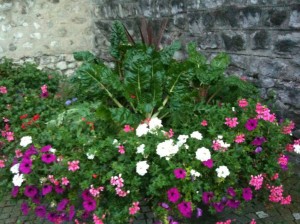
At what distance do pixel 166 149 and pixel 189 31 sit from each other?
244 cm

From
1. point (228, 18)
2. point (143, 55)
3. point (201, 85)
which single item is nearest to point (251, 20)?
point (228, 18)

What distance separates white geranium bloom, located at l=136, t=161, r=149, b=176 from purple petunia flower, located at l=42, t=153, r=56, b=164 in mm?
563

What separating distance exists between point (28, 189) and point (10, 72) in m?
2.89

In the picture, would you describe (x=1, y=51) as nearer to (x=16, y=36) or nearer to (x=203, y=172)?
(x=16, y=36)

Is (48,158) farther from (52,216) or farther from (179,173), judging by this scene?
(179,173)

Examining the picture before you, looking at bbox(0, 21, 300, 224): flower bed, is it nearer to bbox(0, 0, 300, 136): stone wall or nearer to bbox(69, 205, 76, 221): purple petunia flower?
bbox(69, 205, 76, 221): purple petunia flower

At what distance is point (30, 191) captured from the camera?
7.50ft

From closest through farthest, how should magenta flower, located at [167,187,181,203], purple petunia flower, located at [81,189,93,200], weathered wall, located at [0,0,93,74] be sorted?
magenta flower, located at [167,187,181,203], purple petunia flower, located at [81,189,93,200], weathered wall, located at [0,0,93,74]

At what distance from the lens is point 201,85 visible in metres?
3.09

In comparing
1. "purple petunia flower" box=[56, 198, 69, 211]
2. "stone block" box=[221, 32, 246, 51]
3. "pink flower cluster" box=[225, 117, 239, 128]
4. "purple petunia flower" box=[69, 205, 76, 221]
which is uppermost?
"stone block" box=[221, 32, 246, 51]

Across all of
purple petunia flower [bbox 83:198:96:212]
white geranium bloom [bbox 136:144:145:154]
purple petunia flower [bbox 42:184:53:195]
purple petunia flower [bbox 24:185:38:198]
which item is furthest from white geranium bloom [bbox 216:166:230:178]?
purple petunia flower [bbox 24:185:38:198]

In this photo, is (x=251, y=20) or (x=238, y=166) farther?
(x=251, y=20)

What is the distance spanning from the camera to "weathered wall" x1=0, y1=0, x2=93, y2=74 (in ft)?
18.3

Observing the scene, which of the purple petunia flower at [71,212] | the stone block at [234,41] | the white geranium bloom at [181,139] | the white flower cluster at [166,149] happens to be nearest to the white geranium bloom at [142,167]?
the white flower cluster at [166,149]
